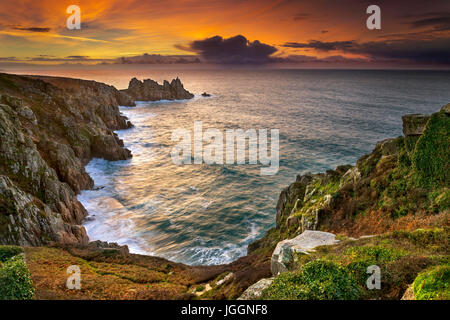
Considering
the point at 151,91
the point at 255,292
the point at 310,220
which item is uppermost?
the point at 151,91

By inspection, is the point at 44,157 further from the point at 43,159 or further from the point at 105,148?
the point at 105,148

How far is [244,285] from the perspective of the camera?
1373 centimetres

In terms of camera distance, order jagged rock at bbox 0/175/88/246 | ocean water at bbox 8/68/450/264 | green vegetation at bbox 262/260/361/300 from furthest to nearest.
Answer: ocean water at bbox 8/68/450/264, jagged rock at bbox 0/175/88/246, green vegetation at bbox 262/260/361/300

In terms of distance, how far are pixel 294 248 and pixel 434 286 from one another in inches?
275

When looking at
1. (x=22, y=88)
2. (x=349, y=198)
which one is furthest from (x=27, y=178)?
(x=22, y=88)

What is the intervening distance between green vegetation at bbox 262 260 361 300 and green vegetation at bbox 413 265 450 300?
2097mm

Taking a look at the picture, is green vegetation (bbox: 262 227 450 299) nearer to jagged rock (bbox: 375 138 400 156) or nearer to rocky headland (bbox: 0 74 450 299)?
rocky headland (bbox: 0 74 450 299)

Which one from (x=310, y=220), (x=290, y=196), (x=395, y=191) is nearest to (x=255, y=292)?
(x=310, y=220)

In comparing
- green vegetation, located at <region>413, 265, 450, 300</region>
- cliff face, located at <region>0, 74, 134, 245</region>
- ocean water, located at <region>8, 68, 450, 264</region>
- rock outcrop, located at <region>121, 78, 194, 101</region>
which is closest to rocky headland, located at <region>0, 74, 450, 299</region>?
green vegetation, located at <region>413, 265, 450, 300</region>

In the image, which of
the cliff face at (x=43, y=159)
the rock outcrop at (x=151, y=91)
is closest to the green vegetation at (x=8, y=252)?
the cliff face at (x=43, y=159)

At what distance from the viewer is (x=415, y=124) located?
2119 centimetres

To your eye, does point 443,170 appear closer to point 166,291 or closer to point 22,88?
point 166,291

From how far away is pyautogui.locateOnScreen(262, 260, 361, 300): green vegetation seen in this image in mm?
9625

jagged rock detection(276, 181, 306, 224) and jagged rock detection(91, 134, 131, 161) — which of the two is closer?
jagged rock detection(276, 181, 306, 224)
